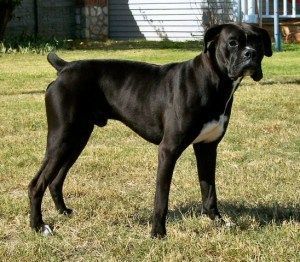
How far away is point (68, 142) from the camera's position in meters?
4.95

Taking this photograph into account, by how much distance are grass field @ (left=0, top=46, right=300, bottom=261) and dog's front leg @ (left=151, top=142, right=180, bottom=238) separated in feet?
0.28

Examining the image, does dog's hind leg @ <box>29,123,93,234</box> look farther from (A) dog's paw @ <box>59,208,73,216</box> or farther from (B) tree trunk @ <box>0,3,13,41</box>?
(B) tree trunk @ <box>0,3,13,41</box>

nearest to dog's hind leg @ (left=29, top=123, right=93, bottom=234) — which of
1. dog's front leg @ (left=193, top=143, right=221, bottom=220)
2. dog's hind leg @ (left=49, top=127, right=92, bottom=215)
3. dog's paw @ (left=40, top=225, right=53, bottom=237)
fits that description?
dog's paw @ (left=40, top=225, right=53, bottom=237)

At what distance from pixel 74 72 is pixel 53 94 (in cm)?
21

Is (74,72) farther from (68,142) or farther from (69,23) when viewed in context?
(69,23)

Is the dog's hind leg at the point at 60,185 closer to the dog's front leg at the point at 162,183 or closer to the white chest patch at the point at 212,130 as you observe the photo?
the dog's front leg at the point at 162,183

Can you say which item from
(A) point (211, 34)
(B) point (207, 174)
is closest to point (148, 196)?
(B) point (207, 174)

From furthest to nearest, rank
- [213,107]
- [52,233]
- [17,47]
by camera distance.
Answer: [17,47] → [52,233] → [213,107]

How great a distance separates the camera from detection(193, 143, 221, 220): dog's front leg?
5.03 meters

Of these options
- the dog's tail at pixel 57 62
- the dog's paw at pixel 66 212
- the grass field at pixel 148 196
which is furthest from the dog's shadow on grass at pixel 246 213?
the dog's tail at pixel 57 62

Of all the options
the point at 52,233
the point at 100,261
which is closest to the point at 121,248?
the point at 100,261

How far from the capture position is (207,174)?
512 cm

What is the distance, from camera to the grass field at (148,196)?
4.47m

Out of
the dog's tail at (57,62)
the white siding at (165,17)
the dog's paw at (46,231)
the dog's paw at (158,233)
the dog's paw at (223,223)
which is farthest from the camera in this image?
the white siding at (165,17)
